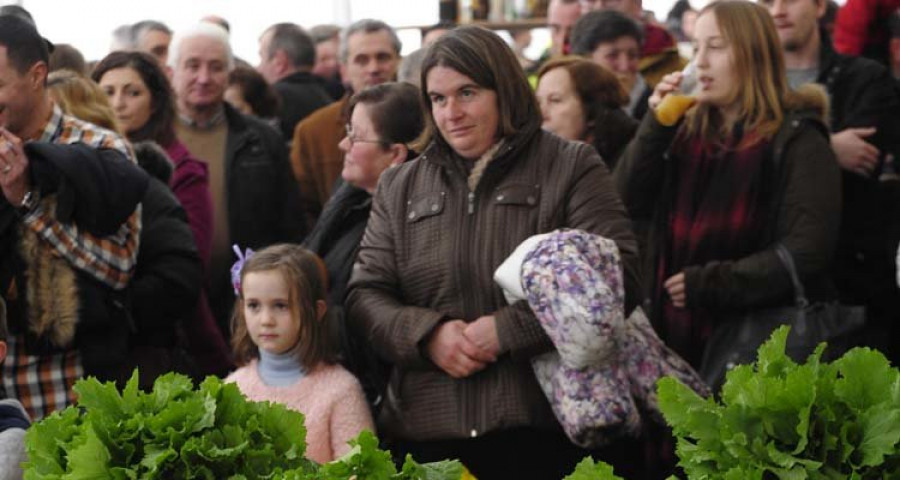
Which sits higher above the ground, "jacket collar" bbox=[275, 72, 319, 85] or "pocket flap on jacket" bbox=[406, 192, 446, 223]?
"pocket flap on jacket" bbox=[406, 192, 446, 223]

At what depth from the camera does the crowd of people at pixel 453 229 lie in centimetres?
466

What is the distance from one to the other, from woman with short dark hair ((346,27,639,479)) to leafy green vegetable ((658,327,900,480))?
1772 millimetres

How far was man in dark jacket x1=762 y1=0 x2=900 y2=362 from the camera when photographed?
5750 millimetres

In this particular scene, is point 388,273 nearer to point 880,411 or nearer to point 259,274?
point 259,274

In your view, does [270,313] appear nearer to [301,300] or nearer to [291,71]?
[301,300]

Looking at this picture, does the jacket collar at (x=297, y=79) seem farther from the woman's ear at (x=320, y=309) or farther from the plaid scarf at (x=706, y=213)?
the woman's ear at (x=320, y=309)

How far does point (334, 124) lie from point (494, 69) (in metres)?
2.51

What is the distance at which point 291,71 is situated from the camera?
9281mm

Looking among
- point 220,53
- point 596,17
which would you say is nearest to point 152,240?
point 220,53

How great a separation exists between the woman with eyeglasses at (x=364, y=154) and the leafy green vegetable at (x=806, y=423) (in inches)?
99.8

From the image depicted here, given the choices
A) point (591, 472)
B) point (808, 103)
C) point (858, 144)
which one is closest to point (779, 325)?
point (808, 103)

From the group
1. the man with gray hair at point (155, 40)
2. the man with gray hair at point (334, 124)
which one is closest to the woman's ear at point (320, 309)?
the man with gray hair at point (334, 124)

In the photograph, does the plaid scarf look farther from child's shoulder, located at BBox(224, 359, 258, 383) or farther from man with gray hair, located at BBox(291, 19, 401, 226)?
man with gray hair, located at BBox(291, 19, 401, 226)

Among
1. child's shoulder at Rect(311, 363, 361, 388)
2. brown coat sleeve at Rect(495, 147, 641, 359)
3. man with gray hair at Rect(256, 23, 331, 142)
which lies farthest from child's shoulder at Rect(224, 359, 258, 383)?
man with gray hair at Rect(256, 23, 331, 142)
